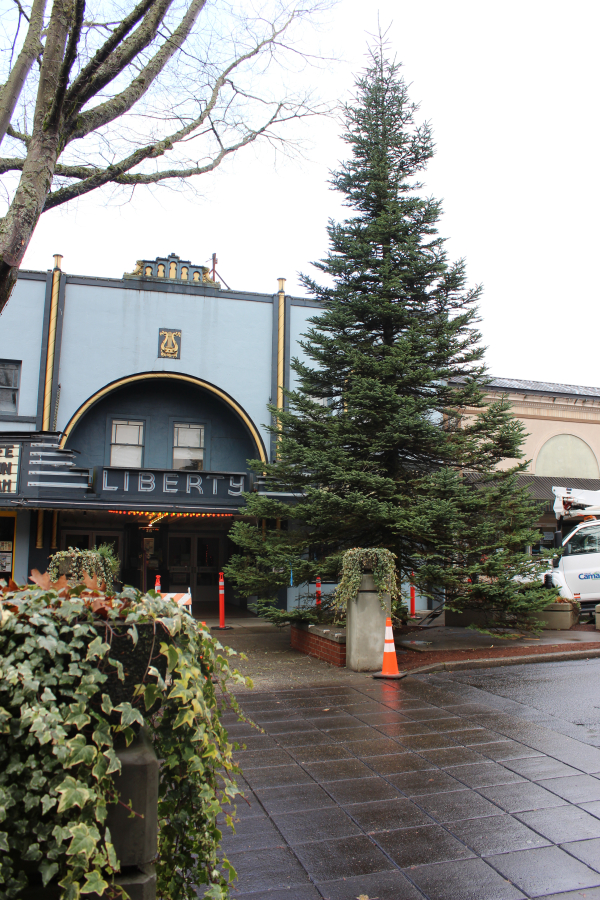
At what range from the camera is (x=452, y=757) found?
5664mm

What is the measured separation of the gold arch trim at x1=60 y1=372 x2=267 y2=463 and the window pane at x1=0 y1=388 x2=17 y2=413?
1.45 m

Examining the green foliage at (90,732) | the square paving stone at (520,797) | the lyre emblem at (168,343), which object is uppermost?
the lyre emblem at (168,343)

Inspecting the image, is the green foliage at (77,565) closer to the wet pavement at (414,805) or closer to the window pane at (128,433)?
the wet pavement at (414,805)

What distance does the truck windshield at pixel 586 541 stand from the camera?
51.0 ft

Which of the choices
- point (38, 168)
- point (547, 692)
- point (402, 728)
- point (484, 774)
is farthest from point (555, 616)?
point (38, 168)

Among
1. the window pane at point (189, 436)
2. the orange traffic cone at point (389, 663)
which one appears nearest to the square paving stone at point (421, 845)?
the orange traffic cone at point (389, 663)

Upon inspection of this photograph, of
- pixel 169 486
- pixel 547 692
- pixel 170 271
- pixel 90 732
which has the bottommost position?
pixel 547 692

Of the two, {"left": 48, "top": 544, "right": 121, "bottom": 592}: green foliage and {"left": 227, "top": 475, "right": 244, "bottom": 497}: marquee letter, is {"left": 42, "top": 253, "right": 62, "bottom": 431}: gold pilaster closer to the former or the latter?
{"left": 227, "top": 475, "right": 244, "bottom": 497}: marquee letter

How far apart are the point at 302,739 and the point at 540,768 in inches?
83.9

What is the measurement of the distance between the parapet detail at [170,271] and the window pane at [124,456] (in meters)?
4.69

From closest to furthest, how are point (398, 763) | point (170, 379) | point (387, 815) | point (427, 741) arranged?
point (387, 815)
point (398, 763)
point (427, 741)
point (170, 379)

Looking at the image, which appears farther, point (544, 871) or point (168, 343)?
Result: point (168, 343)

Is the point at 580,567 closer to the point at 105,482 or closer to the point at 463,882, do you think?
the point at 105,482

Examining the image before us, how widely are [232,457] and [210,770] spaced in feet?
55.3
